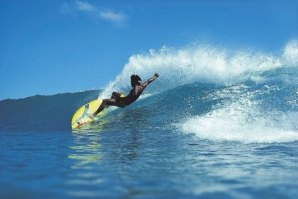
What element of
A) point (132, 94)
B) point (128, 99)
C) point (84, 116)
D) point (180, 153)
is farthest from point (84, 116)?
point (180, 153)

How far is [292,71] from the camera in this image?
774 inches

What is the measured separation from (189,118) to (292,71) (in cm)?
870

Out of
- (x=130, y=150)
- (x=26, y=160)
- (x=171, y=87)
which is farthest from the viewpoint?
(x=171, y=87)

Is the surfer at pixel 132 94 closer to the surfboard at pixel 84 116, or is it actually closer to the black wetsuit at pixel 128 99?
the black wetsuit at pixel 128 99

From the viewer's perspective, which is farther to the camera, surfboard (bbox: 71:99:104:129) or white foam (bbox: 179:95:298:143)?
surfboard (bbox: 71:99:104:129)

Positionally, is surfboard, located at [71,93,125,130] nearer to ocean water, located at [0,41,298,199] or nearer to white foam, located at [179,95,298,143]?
ocean water, located at [0,41,298,199]

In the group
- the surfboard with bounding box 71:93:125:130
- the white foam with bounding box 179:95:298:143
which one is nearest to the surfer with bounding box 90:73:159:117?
the surfboard with bounding box 71:93:125:130

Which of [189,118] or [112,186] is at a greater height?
[189,118]

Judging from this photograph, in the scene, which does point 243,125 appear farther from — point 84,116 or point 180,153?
point 84,116

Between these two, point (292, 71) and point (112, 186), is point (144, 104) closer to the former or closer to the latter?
point (292, 71)

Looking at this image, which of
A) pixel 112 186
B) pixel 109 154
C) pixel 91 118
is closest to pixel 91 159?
pixel 109 154

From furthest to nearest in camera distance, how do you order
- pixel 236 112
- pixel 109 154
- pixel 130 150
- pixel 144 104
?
pixel 144 104 < pixel 236 112 < pixel 130 150 < pixel 109 154

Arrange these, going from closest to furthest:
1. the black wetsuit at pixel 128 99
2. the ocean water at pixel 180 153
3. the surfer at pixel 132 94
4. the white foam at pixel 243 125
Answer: the ocean water at pixel 180 153
the white foam at pixel 243 125
the surfer at pixel 132 94
the black wetsuit at pixel 128 99

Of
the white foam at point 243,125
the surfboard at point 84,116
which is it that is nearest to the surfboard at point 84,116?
the surfboard at point 84,116
